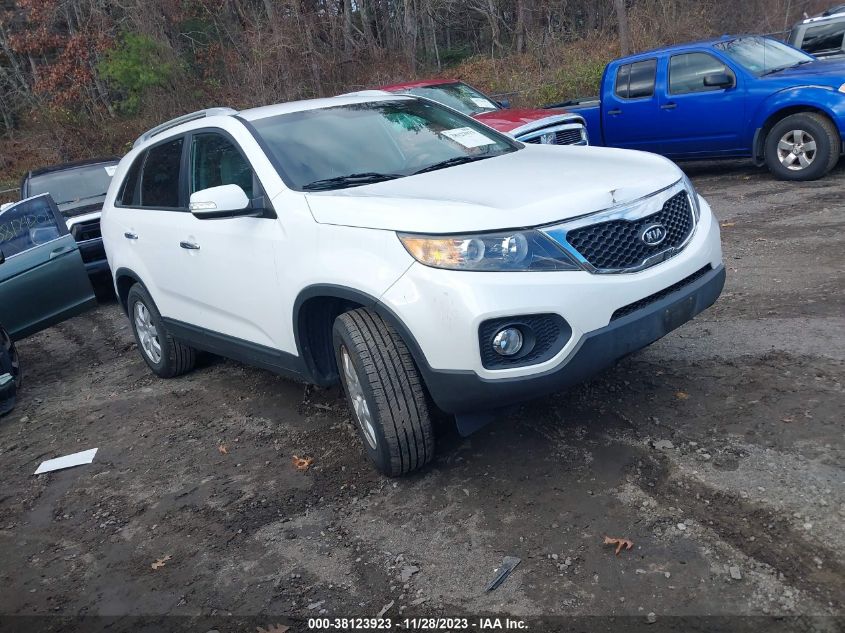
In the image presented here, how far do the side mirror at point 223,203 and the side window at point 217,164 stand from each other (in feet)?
0.70

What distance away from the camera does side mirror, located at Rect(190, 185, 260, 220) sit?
4.12 m

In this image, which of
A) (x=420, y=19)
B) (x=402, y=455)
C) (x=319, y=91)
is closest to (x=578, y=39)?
(x=420, y=19)

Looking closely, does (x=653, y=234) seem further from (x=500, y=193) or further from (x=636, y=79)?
(x=636, y=79)

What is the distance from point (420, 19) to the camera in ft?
81.7

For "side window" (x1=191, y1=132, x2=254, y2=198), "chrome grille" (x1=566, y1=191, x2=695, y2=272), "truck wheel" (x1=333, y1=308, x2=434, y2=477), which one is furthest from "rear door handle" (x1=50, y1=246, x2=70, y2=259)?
"chrome grille" (x1=566, y1=191, x2=695, y2=272)

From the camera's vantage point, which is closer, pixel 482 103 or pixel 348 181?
pixel 348 181

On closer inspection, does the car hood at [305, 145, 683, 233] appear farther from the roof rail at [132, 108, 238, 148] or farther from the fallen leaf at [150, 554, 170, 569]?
the fallen leaf at [150, 554, 170, 569]

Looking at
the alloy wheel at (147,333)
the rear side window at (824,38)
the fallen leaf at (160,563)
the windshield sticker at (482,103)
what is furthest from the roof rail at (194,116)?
the rear side window at (824,38)

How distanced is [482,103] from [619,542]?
8.13 m

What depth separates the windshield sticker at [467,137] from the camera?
4750 millimetres

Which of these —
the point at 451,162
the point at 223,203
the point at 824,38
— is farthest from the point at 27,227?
the point at 824,38

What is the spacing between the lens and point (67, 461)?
5.03 metres

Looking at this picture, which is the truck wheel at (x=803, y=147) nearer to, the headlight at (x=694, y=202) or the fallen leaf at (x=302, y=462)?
the headlight at (x=694, y=202)

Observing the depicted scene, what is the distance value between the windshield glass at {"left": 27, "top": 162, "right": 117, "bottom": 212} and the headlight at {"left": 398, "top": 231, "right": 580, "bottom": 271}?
26.3ft
